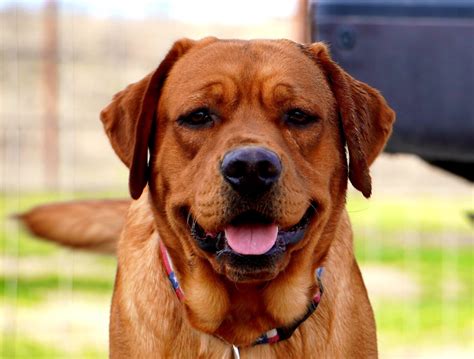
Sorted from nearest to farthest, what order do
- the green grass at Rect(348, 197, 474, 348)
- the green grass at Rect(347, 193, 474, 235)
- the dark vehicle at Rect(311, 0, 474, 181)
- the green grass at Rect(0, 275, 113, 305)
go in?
the dark vehicle at Rect(311, 0, 474, 181)
the green grass at Rect(348, 197, 474, 348)
the green grass at Rect(0, 275, 113, 305)
the green grass at Rect(347, 193, 474, 235)

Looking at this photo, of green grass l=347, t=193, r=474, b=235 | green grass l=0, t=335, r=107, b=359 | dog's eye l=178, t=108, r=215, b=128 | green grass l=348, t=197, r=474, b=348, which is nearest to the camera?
dog's eye l=178, t=108, r=215, b=128

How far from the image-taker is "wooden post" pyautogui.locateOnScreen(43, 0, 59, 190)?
11.2 meters

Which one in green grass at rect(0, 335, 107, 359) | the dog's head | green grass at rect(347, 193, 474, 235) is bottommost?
green grass at rect(347, 193, 474, 235)

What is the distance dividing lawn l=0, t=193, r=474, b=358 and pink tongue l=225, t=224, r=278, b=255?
13.1 feet

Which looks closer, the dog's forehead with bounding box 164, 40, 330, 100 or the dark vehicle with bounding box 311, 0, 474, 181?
the dog's forehead with bounding box 164, 40, 330, 100

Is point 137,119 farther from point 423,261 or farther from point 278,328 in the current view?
point 423,261

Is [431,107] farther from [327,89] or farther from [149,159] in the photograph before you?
[149,159]

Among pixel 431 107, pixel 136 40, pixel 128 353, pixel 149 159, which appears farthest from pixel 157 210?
pixel 136 40

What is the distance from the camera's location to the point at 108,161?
1288 centimetres

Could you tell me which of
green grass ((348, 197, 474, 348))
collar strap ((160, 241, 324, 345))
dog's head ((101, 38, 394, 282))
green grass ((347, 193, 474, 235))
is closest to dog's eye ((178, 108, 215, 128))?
dog's head ((101, 38, 394, 282))

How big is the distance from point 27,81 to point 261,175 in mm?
8736

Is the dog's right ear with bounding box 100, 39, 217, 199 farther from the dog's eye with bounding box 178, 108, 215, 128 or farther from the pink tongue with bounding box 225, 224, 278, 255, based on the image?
the pink tongue with bounding box 225, 224, 278, 255

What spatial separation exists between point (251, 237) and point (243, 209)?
12cm

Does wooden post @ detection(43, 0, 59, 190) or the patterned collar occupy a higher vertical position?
the patterned collar
